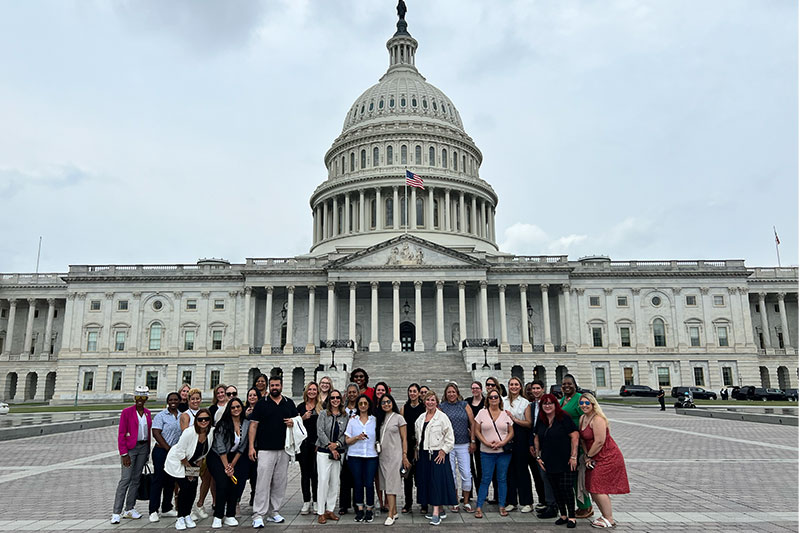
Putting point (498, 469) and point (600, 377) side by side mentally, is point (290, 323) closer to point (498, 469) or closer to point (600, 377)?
point (600, 377)

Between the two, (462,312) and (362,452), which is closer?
(362,452)

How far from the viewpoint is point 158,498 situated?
10898mm

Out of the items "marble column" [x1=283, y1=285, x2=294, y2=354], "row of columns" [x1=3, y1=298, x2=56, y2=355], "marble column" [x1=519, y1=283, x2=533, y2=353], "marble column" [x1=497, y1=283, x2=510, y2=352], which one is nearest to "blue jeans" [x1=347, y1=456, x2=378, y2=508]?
"marble column" [x1=283, y1=285, x2=294, y2=354]

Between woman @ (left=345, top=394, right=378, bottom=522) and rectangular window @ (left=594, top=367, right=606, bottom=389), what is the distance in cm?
5741

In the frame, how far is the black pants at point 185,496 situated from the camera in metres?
10.1

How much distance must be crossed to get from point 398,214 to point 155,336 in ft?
103

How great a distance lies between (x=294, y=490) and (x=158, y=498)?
3596 millimetres

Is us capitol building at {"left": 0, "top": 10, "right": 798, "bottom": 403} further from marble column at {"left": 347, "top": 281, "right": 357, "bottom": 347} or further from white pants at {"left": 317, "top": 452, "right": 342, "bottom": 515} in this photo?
white pants at {"left": 317, "top": 452, "right": 342, "bottom": 515}

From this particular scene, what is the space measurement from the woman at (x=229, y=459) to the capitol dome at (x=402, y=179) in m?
61.1

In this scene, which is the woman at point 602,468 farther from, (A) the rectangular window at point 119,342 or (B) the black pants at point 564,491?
(A) the rectangular window at point 119,342

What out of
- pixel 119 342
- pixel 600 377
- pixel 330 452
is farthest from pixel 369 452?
pixel 119 342

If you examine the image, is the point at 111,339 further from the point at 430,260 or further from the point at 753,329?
the point at 753,329

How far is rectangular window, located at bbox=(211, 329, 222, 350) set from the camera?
212ft

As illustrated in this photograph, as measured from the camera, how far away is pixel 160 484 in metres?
11.0
